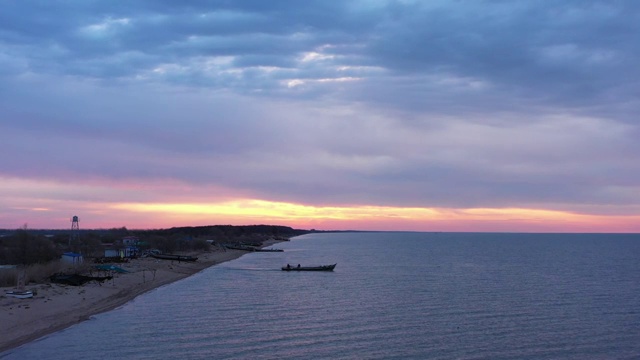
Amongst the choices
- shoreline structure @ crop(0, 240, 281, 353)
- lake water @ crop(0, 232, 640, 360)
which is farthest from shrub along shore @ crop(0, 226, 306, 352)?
lake water @ crop(0, 232, 640, 360)

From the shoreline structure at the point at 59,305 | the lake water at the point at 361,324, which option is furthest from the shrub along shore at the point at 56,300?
the lake water at the point at 361,324

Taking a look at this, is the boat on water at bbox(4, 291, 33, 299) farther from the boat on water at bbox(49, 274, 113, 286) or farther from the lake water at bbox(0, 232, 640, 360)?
the boat on water at bbox(49, 274, 113, 286)

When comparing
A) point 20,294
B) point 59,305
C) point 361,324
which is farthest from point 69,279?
point 361,324

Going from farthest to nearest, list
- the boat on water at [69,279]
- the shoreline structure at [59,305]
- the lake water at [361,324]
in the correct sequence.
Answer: the boat on water at [69,279], the shoreline structure at [59,305], the lake water at [361,324]

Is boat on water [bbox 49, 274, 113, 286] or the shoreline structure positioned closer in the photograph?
the shoreline structure

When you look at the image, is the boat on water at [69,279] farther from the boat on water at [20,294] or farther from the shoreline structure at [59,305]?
the boat on water at [20,294]

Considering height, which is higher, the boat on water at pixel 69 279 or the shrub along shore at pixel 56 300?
the boat on water at pixel 69 279

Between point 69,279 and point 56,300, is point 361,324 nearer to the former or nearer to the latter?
point 56,300

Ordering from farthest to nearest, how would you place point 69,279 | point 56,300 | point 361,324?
point 69,279 < point 56,300 < point 361,324

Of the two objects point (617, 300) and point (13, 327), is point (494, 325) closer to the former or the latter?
point (617, 300)
